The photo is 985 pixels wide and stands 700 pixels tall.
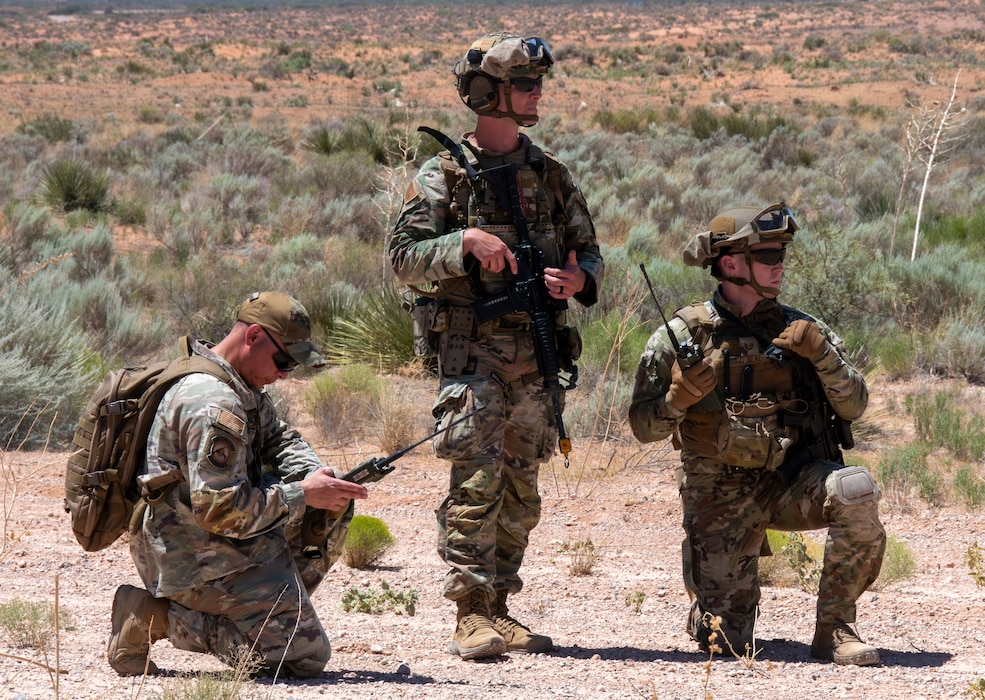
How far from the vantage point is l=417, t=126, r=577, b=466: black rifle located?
451cm

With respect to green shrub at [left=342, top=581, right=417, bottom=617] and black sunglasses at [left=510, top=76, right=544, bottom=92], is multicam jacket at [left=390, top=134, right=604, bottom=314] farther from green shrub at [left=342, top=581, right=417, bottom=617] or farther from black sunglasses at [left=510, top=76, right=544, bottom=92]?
green shrub at [left=342, top=581, right=417, bottom=617]

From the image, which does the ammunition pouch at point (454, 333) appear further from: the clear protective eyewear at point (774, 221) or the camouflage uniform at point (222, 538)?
the clear protective eyewear at point (774, 221)

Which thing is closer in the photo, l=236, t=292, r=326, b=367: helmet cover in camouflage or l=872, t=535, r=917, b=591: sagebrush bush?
l=236, t=292, r=326, b=367: helmet cover in camouflage

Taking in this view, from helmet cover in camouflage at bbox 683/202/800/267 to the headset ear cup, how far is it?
36.2 inches

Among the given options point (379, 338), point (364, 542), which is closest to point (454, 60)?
point (379, 338)

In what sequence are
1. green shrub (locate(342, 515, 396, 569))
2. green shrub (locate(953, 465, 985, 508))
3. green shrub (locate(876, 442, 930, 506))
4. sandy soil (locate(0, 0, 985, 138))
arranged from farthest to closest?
sandy soil (locate(0, 0, 985, 138)) → green shrub (locate(876, 442, 930, 506)) → green shrub (locate(953, 465, 985, 508)) → green shrub (locate(342, 515, 396, 569))

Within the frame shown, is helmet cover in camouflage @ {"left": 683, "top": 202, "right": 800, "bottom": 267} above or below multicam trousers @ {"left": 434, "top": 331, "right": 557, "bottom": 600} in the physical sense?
above

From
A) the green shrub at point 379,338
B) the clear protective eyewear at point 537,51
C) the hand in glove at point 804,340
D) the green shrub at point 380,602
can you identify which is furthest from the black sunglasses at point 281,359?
the green shrub at point 379,338

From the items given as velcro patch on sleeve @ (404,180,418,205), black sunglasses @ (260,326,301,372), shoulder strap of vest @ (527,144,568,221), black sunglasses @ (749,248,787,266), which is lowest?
black sunglasses @ (260,326,301,372)

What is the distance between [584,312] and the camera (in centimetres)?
1027

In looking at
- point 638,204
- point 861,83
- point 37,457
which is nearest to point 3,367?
point 37,457

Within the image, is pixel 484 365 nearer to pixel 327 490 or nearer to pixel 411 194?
pixel 411 194

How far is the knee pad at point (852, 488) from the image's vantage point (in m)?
4.28

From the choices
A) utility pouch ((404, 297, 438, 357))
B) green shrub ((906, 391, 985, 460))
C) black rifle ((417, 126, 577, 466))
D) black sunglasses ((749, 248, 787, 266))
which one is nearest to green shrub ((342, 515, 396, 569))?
utility pouch ((404, 297, 438, 357))
